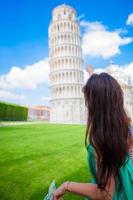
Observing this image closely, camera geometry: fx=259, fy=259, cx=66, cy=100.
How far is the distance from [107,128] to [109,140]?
3.8 inches

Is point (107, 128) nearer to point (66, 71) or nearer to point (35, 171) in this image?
point (35, 171)

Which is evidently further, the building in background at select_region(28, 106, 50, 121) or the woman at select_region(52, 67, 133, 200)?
the building in background at select_region(28, 106, 50, 121)

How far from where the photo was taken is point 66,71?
73562 millimetres

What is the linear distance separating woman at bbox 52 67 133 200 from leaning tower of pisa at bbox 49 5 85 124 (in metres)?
69.1

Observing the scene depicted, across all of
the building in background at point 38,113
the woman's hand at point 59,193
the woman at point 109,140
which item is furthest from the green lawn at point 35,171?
the building in background at point 38,113

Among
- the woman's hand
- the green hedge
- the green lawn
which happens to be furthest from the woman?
the green hedge

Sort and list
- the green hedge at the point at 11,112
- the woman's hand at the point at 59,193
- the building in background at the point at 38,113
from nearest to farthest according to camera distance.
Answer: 1. the woman's hand at the point at 59,193
2. the green hedge at the point at 11,112
3. the building in background at the point at 38,113

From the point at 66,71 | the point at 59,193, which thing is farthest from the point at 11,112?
the point at 59,193

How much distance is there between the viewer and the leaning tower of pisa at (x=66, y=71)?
71875 millimetres

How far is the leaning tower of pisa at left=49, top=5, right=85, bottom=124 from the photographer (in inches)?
2830

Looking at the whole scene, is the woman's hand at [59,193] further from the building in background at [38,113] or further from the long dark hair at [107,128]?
the building in background at [38,113]

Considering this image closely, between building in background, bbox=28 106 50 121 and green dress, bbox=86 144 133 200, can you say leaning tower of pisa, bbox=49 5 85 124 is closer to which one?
building in background, bbox=28 106 50 121

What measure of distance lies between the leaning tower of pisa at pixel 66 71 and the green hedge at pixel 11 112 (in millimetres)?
24830

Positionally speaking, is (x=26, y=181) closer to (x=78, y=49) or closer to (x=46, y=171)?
(x=46, y=171)
